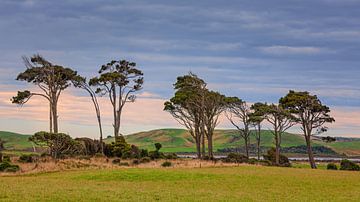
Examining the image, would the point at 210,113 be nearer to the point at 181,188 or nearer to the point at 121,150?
the point at 121,150

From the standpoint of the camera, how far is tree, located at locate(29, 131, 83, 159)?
56.2 metres

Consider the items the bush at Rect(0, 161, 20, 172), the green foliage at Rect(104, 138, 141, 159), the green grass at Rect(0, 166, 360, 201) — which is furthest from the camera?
the green foliage at Rect(104, 138, 141, 159)

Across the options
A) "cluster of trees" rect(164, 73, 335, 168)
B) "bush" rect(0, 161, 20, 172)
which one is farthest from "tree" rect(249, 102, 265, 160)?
"bush" rect(0, 161, 20, 172)

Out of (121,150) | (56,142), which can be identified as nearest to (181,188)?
(56,142)

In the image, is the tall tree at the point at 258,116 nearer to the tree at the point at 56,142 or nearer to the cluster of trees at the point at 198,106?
A: the cluster of trees at the point at 198,106

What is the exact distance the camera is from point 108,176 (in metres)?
41.6

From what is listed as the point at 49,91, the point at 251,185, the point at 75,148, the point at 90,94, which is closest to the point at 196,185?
the point at 251,185

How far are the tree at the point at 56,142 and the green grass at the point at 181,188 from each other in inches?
578

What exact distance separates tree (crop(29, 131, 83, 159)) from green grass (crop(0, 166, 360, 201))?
14672 millimetres

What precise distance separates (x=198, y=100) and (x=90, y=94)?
58.7 ft

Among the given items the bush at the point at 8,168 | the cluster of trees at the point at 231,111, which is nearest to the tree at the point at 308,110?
the cluster of trees at the point at 231,111

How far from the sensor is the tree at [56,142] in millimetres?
56188

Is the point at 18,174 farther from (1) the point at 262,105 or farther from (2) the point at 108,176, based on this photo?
(1) the point at 262,105

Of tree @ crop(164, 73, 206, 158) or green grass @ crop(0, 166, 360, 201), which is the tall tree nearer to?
tree @ crop(164, 73, 206, 158)
